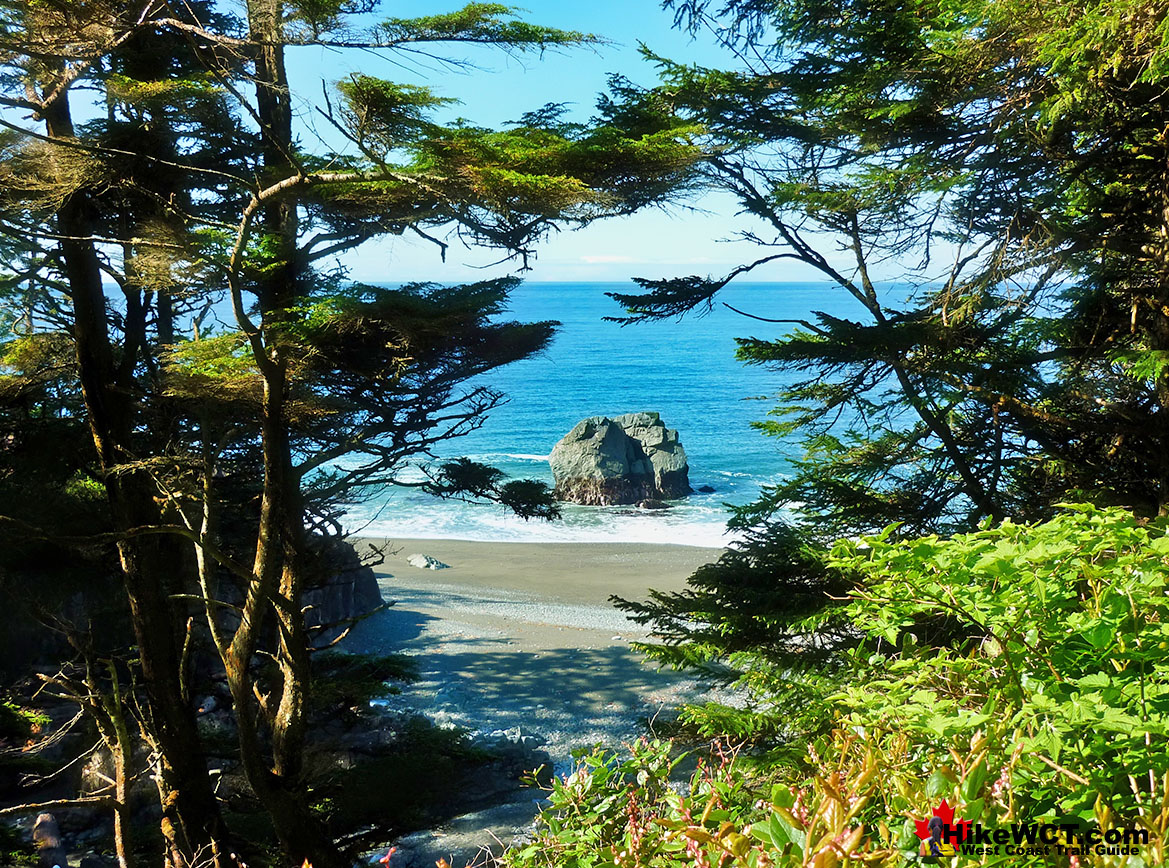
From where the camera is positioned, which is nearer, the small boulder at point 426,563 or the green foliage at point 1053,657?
the green foliage at point 1053,657

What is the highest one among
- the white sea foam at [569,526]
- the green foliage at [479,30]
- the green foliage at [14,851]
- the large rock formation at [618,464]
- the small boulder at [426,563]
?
the green foliage at [479,30]

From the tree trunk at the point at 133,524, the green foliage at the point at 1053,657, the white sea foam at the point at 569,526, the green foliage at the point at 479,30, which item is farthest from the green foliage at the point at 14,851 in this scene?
the white sea foam at the point at 569,526

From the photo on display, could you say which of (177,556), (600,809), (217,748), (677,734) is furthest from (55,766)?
(600,809)

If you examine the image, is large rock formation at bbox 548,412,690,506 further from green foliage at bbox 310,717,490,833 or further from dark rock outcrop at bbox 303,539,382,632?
green foliage at bbox 310,717,490,833

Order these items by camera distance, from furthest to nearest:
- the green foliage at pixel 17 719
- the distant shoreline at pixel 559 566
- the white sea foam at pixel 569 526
→ the white sea foam at pixel 569 526, the distant shoreline at pixel 559 566, the green foliage at pixel 17 719

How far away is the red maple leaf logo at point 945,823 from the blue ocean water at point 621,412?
5.13 metres

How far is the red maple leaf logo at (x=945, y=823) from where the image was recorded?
3.75ft

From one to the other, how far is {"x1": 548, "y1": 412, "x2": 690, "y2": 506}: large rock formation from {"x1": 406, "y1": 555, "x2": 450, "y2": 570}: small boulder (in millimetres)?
6386

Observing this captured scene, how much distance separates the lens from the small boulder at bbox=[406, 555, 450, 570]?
60.3 feet

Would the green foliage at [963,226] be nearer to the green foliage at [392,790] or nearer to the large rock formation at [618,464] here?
the green foliage at [392,790]

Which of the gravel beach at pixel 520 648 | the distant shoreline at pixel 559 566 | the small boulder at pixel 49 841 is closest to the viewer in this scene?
the small boulder at pixel 49 841

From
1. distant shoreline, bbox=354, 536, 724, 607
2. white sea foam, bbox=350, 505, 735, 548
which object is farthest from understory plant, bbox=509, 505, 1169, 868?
white sea foam, bbox=350, 505, 735, 548

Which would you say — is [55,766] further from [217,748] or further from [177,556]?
[177,556]

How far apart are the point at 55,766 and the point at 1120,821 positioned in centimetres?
843
